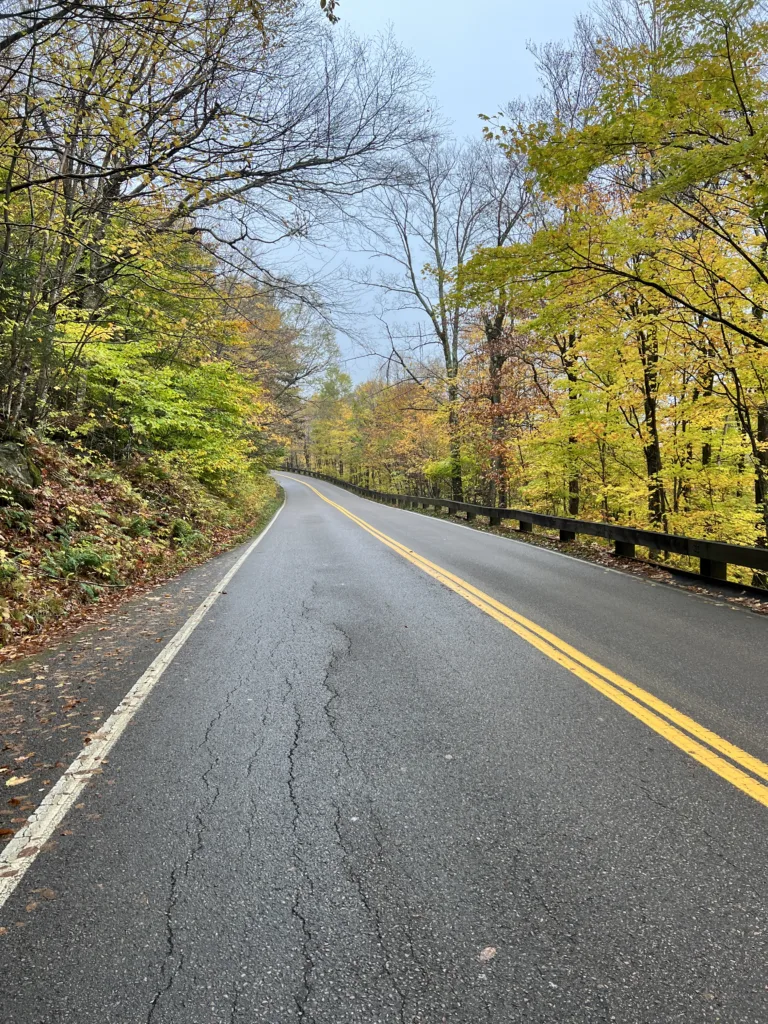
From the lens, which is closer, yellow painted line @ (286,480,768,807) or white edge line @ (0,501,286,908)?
white edge line @ (0,501,286,908)

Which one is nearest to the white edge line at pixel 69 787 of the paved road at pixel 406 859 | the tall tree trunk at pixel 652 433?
the paved road at pixel 406 859

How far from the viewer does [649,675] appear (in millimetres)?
4059

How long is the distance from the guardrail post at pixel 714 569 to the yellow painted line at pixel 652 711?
3.60 m

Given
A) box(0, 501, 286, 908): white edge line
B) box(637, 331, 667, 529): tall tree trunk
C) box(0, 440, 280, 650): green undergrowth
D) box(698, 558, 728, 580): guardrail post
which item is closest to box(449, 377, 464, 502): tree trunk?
box(637, 331, 667, 529): tall tree trunk

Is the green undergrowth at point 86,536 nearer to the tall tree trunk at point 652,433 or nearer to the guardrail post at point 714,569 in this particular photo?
the guardrail post at point 714,569

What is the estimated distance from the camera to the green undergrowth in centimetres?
581

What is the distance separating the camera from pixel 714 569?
755cm

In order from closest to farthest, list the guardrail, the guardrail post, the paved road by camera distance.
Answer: the paved road → the guardrail → the guardrail post

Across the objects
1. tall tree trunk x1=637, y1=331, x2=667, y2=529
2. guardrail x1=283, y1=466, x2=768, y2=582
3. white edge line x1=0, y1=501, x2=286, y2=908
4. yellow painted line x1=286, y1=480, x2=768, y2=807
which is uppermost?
tall tree trunk x1=637, y1=331, x2=667, y2=529

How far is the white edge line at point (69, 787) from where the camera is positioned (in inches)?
86.7

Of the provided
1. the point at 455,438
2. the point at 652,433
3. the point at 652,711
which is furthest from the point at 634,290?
the point at 455,438

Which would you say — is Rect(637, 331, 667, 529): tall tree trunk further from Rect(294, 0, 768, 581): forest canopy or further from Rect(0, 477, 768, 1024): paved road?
Rect(0, 477, 768, 1024): paved road

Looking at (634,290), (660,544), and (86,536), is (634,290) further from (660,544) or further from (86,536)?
(86,536)

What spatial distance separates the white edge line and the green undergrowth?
1.96 m
